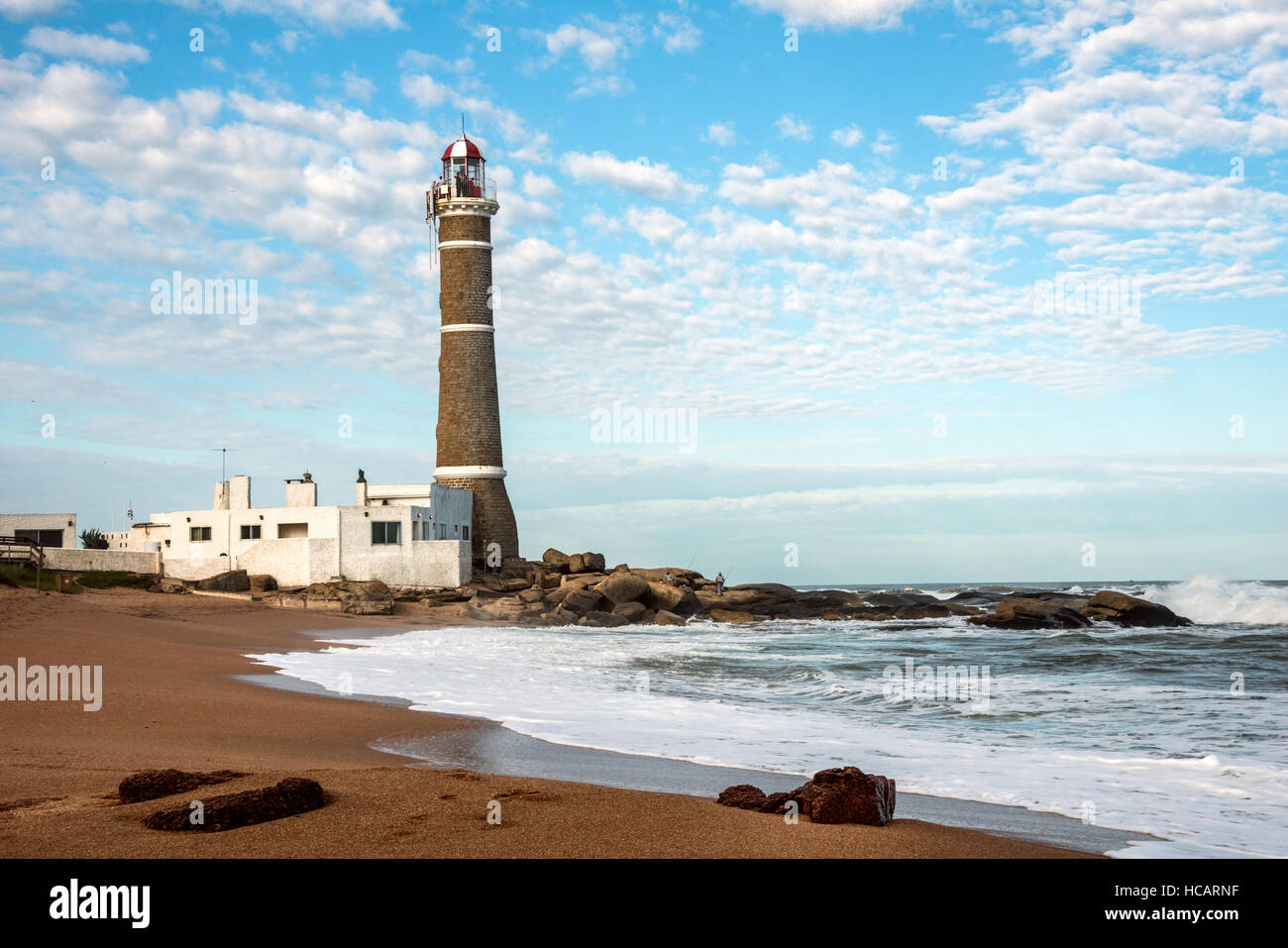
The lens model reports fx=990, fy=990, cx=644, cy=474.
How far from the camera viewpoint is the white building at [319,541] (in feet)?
116

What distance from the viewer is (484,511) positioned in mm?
39219

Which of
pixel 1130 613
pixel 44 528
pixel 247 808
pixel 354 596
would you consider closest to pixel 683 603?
pixel 354 596

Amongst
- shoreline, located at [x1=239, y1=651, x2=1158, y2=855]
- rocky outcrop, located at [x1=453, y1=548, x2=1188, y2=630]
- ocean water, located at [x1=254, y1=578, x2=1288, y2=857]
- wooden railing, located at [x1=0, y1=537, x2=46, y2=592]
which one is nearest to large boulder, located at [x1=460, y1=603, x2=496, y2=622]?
rocky outcrop, located at [x1=453, y1=548, x2=1188, y2=630]

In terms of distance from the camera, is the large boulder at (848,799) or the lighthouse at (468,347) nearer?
the large boulder at (848,799)

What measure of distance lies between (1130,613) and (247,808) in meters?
34.0

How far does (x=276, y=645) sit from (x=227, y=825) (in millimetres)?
16122

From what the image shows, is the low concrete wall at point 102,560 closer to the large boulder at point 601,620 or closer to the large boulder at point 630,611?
the large boulder at point 601,620

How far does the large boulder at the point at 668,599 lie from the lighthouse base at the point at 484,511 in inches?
261

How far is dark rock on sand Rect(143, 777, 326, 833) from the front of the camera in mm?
4879

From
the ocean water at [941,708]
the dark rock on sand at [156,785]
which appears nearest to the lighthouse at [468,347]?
the ocean water at [941,708]
